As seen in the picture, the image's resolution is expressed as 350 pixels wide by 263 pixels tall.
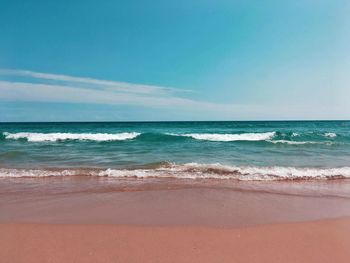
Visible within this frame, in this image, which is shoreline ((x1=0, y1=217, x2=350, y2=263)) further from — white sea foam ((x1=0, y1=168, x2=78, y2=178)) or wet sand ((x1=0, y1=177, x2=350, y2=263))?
white sea foam ((x1=0, y1=168, x2=78, y2=178))

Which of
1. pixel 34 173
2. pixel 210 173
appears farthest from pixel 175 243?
pixel 34 173

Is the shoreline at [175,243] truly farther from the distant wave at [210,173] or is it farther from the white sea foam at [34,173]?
the white sea foam at [34,173]

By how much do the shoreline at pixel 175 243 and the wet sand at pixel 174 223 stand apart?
11 mm

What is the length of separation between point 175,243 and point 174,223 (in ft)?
2.31

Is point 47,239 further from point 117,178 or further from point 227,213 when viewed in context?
point 117,178

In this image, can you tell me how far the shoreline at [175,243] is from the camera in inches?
122

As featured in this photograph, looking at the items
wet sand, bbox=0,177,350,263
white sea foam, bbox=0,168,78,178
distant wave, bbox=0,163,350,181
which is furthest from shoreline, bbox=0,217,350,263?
white sea foam, bbox=0,168,78,178

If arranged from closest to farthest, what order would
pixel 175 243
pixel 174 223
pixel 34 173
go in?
pixel 175 243, pixel 174 223, pixel 34 173

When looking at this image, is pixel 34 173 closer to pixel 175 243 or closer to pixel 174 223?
pixel 174 223

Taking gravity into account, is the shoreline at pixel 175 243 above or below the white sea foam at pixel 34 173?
above

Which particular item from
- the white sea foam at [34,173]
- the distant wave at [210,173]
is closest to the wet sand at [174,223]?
the distant wave at [210,173]

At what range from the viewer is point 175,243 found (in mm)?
3449

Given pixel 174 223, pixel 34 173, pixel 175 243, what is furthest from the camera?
pixel 34 173

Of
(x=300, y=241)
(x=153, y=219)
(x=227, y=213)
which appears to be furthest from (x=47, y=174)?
(x=300, y=241)
